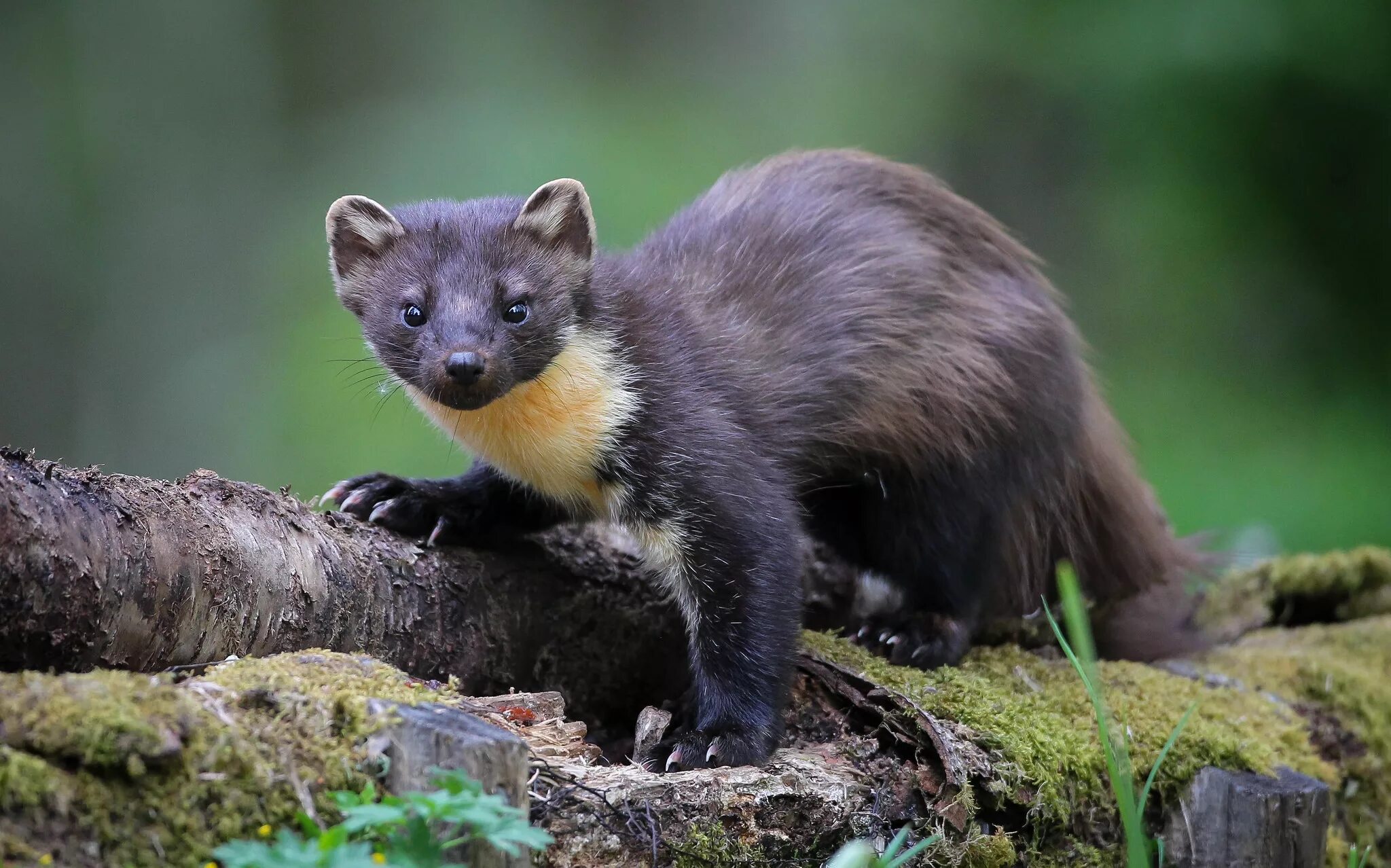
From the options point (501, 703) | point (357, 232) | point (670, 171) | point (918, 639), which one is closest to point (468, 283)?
point (357, 232)

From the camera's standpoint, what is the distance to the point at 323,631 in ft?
11.8

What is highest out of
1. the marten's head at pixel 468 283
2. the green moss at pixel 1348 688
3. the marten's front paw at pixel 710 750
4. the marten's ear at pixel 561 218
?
the marten's ear at pixel 561 218

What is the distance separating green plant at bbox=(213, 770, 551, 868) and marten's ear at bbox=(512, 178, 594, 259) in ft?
7.65

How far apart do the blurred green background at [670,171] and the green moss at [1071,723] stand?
4418 mm

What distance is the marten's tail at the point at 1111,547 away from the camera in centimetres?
531

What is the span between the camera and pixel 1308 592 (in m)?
6.62

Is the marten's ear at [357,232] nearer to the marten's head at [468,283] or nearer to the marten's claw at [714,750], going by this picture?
the marten's head at [468,283]

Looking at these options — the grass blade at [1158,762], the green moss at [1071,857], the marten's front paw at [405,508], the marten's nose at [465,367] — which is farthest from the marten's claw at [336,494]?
the grass blade at [1158,762]

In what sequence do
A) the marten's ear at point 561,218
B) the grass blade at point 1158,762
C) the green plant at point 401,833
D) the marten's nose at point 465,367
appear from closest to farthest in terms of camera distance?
the green plant at point 401,833 → the grass blade at point 1158,762 → the marten's nose at point 465,367 → the marten's ear at point 561,218

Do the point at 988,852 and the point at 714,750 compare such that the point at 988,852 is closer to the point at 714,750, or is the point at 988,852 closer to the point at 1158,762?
the point at 1158,762

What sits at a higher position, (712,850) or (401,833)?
(401,833)

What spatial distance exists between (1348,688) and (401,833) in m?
4.77

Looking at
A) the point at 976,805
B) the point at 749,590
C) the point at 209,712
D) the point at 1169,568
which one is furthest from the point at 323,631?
the point at 1169,568

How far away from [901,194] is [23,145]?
31.3ft
